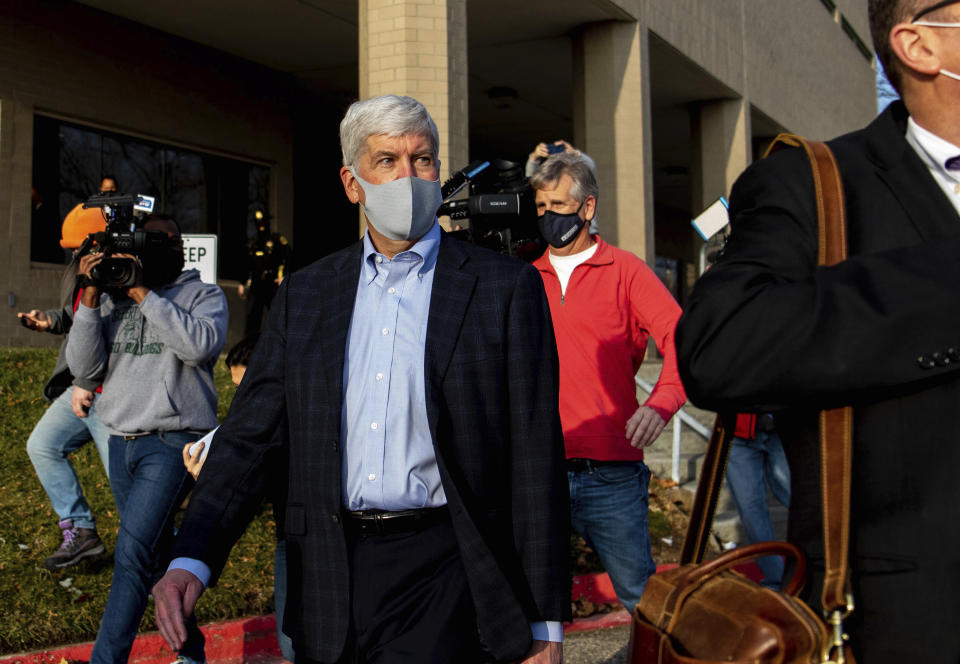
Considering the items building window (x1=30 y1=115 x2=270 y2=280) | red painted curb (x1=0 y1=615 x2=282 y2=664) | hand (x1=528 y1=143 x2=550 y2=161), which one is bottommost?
red painted curb (x1=0 y1=615 x2=282 y2=664)

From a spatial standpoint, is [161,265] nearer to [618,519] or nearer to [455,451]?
[618,519]

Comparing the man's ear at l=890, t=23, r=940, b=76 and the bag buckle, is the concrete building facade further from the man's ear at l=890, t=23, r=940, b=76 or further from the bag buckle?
the bag buckle

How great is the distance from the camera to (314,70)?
702 inches

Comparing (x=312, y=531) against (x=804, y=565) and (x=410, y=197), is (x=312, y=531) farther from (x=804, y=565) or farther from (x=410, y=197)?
(x=804, y=565)

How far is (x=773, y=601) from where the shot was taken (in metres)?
1.46

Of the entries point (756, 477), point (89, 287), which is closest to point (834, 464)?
point (89, 287)

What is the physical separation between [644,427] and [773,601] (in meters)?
2.57

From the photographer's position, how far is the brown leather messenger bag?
4.69ft

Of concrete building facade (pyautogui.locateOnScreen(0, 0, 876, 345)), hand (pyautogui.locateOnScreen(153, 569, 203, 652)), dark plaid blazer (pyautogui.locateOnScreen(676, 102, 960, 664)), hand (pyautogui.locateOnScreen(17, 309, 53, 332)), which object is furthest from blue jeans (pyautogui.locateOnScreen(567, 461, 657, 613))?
concrete building facade (pyautogui.locateOnScreen(0, 0, 876, 345))

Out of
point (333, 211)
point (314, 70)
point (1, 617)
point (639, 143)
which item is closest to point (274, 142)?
point (314, 70)

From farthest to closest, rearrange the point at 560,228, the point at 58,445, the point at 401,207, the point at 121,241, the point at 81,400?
the point at 58,445
the point at 81,400
the point at 121,241
the point at 560,228
the point at 401,207

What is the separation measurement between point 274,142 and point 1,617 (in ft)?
42.8

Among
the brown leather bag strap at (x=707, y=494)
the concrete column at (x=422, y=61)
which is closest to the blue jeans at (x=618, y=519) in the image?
the brown leather bag strap at (x=707, y=494)

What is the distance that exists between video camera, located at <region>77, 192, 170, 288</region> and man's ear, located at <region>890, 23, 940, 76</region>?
4010mm
